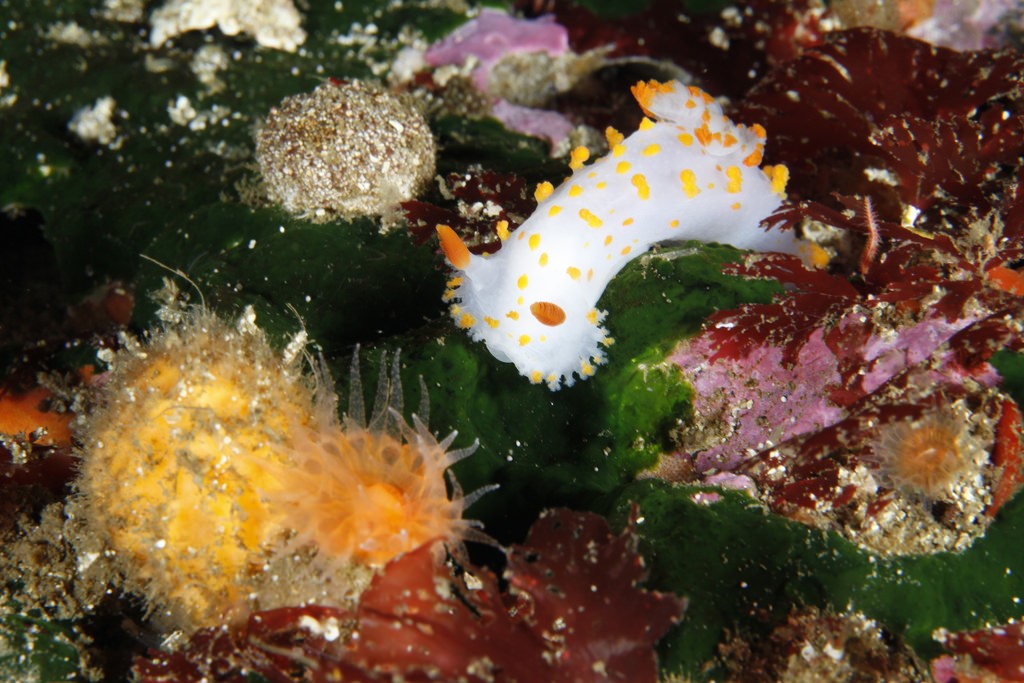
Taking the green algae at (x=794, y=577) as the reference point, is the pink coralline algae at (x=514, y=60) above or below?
above

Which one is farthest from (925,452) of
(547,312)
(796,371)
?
(547,312)

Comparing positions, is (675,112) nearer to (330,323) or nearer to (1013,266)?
(1013,266)

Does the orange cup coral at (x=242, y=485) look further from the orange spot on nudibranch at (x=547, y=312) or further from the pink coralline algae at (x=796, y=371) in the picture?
the pink coralline algae at (x=796, y=371)

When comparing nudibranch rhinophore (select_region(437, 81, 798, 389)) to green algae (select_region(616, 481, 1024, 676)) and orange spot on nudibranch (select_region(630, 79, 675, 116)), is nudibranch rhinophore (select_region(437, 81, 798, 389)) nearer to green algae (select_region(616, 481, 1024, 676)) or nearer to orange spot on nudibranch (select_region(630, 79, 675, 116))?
orange spot on nudibranch (select_region(630, 79, 675, 116))

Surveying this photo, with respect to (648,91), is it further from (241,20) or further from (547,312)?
(241,20)

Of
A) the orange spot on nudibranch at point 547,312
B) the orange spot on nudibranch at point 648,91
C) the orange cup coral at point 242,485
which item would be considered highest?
the orange spot on nudibranch at point 648,91

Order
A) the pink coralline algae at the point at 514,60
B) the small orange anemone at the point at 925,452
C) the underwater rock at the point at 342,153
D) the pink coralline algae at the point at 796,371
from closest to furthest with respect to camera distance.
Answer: the small orange anemone at the point at 925,452 < the pink coralline algae at the point at 796,371 < the underwater rock at the point at 342,153 < the pink coralline algae at the point at 514,60

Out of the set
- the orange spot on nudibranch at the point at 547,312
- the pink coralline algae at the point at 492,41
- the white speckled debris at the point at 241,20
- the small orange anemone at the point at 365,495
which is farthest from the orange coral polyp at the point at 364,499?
the white speckled debris at the point at 241,20

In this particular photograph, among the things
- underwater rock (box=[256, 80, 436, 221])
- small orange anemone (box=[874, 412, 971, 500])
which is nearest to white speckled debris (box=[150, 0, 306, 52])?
underwater rock (box=[256, 80, 436, 221])
